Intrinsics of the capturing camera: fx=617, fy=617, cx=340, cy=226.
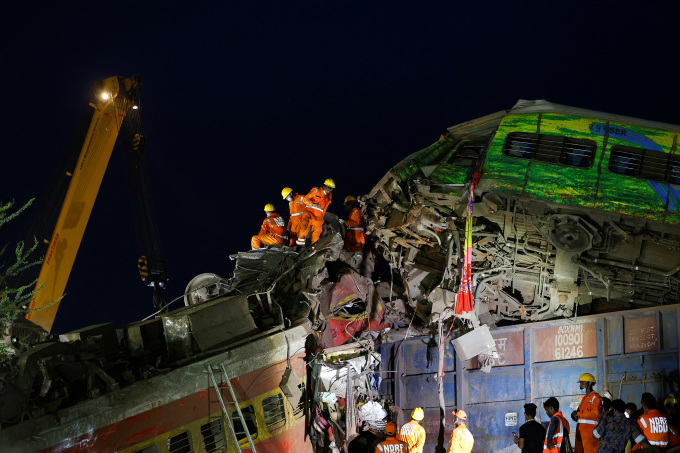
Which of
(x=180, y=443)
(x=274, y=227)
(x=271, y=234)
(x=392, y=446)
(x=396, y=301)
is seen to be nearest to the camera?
(x=392, y=446)

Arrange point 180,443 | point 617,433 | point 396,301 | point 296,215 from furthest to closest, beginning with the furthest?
point 296,215
point 396,301
point 180,443
point 617,433

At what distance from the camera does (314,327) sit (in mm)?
11398

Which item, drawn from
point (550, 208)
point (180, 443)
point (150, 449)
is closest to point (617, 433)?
point (550, 208)

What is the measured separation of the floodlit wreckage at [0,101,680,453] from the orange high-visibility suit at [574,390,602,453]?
260cm

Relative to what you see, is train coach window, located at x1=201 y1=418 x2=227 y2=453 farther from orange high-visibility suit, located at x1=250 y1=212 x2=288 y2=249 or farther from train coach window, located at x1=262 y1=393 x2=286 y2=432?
orange high-visibility suit, located at x1=250 y1=212 x2=288 y2=249

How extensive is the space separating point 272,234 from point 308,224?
0.97m

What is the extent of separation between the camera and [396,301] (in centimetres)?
1246

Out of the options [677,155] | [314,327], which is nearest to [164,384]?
[314,327]

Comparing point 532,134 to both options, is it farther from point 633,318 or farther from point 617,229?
point 633,318

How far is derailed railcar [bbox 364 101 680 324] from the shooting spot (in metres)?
9.48

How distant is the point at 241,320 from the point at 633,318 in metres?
6.49

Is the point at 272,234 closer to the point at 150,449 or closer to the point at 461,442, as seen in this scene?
the point at 150,449

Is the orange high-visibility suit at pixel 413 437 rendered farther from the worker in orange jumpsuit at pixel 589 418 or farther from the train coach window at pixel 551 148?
the train coach window at pixel 551 148

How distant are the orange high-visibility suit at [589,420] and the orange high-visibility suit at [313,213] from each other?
710cm
